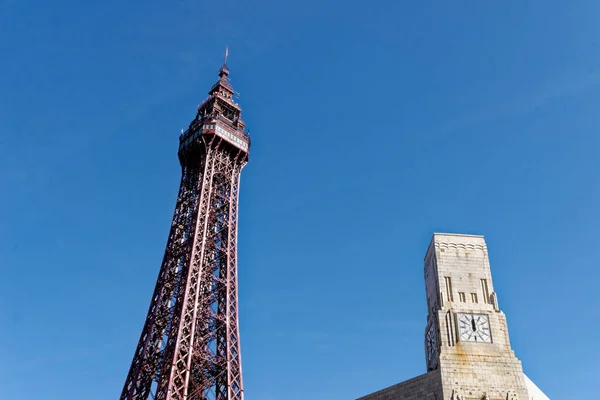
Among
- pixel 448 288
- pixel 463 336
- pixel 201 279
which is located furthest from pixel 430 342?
pixel 201 279

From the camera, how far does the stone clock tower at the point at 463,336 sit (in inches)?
1660

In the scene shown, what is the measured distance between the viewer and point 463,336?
1761 inches

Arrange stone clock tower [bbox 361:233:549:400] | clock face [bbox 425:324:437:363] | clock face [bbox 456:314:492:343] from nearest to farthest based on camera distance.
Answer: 1. stone clock tower [bbox 361:233:549:400]
2. clock face [bbox 456:314:492:343]
3. clock face [bbox 425:324:437:363]

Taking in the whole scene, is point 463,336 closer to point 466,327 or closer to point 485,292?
point 466,327

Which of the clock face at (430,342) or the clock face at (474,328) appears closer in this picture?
the clock face at (474,328)

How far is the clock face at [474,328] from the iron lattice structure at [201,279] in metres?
32.6

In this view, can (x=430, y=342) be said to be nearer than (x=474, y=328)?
No

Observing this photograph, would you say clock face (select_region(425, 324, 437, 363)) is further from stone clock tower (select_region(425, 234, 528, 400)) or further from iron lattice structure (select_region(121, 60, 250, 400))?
iron lattice structure (select_region(121, 60, 250, 400))

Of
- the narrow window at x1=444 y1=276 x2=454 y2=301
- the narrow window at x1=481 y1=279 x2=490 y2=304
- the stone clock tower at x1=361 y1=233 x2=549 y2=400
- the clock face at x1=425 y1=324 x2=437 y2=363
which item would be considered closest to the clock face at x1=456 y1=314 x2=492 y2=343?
the stone clock tower at x1=361 y1=233 x2=549 y2=400

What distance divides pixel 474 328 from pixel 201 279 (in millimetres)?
39512

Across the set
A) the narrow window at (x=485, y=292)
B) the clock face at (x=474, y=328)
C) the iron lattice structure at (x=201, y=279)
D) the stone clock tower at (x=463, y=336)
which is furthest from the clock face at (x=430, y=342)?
the iron lattice structure at (x=201, y=279)

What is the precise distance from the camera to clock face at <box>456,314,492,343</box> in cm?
4472

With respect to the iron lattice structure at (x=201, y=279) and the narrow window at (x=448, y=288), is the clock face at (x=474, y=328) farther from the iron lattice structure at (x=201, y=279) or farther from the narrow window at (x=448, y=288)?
the iron lattice structure at (x=201, y=279)

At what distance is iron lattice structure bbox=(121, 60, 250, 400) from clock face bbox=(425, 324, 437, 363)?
28.2 metres
